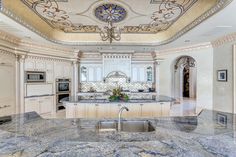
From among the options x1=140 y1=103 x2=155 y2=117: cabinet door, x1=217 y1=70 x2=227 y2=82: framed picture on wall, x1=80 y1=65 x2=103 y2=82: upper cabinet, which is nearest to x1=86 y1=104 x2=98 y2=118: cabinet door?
x1=140 y1=103 x2=155 y2=117: cabinet door

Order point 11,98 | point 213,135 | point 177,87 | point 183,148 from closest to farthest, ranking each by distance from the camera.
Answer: point 183,148 → point 213,135 → point 11,98 → point 177,87

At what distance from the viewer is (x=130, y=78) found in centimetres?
716

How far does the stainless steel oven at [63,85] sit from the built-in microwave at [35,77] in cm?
61

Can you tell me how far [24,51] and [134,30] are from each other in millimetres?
3695

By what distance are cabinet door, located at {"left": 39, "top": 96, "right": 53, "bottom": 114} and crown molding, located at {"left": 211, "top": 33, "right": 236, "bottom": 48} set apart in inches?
240

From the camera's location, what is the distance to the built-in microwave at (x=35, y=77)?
513 centimetres

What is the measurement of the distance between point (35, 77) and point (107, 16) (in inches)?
131

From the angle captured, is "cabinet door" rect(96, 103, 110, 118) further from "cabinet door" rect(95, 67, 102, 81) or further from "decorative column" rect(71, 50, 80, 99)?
"cabinet door" rect(95, 67, 102, 81)

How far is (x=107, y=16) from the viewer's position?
4.02 m

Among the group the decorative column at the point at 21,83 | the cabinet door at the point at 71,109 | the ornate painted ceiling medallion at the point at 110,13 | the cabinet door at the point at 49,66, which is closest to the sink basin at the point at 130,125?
the cabinet door at the point at 71,109

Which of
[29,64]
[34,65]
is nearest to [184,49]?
[34,65]

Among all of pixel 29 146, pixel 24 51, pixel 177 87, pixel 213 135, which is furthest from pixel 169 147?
pixel 177 87

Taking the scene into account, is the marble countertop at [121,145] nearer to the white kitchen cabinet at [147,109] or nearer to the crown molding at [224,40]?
the white kitchen cabinet at [147,109]

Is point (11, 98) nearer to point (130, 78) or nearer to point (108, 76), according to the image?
point (108, 76)
